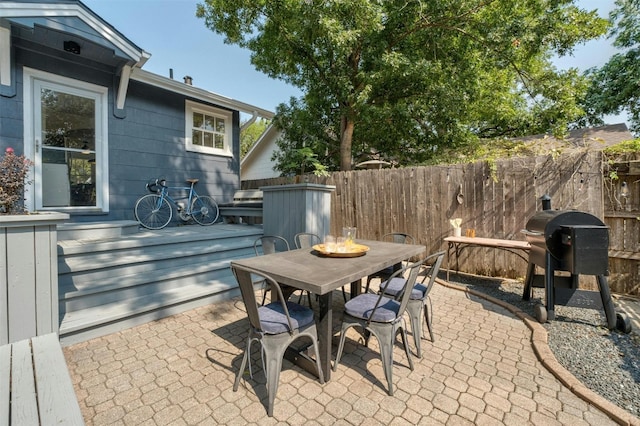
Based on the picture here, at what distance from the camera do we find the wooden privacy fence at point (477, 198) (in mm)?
3876

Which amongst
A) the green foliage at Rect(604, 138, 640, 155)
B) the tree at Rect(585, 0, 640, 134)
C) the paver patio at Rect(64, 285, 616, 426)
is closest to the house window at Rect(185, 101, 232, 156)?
the paver patio at Rect(64, 285, 616, 426)

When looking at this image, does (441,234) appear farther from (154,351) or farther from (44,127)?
(44,127)

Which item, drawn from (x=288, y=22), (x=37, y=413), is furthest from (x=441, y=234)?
(x=288, y=22)

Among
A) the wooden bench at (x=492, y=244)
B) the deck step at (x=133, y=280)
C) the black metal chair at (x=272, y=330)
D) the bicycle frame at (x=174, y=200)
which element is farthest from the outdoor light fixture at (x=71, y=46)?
the wooden bench at (x=492, y=244)

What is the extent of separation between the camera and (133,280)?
318 centimetres

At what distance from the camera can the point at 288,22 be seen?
22.4ft

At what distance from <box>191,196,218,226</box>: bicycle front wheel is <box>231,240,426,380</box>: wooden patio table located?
4.22 meters

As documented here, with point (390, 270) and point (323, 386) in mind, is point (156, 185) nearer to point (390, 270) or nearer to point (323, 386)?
point (390, 270)

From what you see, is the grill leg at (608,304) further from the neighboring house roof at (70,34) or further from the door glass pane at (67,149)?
the door glass pane at (67,149)

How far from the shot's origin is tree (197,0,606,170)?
241 inches

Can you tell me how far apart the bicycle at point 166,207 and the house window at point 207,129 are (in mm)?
936

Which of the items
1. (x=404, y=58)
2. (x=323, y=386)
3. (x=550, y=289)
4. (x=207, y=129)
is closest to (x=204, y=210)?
(x=207, y=129)

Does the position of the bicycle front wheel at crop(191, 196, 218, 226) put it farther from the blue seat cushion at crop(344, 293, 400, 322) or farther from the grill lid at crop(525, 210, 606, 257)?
the grill lid at crop(525, 210, 606, 257)

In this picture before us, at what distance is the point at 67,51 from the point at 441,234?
6.48m
